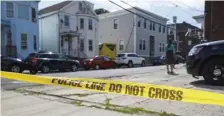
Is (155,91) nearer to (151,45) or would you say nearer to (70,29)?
(70,29)

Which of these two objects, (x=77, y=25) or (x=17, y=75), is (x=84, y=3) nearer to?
(x=77, y=25)

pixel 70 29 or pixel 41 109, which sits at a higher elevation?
pixel 70 29

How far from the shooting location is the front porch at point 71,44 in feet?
119

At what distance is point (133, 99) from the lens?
7.03 meters

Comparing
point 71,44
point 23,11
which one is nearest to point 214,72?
point 23,11

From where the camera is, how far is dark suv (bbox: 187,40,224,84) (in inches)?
338

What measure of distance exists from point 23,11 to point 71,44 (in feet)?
26.9

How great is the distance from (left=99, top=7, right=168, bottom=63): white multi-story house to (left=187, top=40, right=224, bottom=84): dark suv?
1314 inches

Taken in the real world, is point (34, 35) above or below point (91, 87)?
above

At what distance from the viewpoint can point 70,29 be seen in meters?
37.6

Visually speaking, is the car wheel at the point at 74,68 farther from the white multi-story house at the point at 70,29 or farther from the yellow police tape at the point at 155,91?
the yellow police tape at the point at 155,91

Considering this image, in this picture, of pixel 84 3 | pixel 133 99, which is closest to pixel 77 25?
pixel 84 3

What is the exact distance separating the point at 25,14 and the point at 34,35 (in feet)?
8.02

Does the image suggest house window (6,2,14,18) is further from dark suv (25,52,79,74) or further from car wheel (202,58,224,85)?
car wheel (202,58,224,85)
